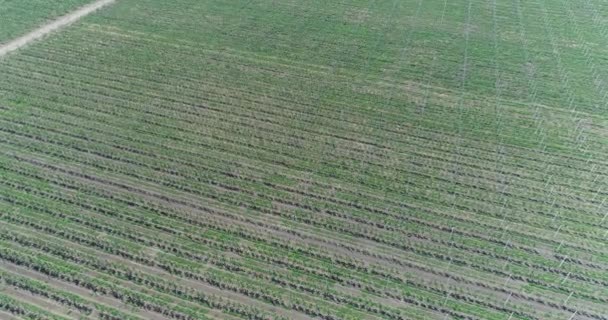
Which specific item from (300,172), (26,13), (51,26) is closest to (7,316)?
(300,172)

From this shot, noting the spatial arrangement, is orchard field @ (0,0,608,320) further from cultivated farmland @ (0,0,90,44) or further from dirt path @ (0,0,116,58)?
cultivated farmland @ (0,0,90,44)

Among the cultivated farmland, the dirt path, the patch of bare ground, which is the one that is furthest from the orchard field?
the cultivated farmland

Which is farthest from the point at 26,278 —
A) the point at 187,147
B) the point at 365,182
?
the point at 365,182

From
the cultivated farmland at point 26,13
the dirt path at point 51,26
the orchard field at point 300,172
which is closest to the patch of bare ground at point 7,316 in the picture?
the orchard field at point 300,172

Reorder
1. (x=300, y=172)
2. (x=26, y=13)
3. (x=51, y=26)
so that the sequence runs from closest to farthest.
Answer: (x=300, y=172) < (x=51, y=26) < (x=26, y=13)

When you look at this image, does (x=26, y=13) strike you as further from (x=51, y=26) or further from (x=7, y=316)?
(x=7, y=316)
